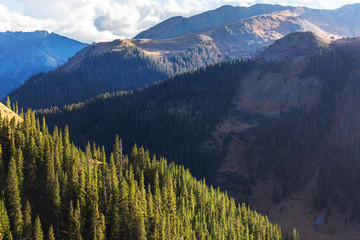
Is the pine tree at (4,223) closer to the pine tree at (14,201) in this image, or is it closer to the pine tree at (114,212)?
the pine tree at (14,201)

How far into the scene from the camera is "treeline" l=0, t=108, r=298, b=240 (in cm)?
7738

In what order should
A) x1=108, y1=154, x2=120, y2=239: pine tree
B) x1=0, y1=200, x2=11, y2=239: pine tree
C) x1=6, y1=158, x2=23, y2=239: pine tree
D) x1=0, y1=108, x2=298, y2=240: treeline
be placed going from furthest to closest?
x1=108, y1=154, x2=120, y2=239: pine tree, x1=0, y1=108, x2=298, y2=240: treeline, x1=6, y1=158, x2=23, y2=239: pine tree, x1=0, y1=200, x2=11, y2=239: pine tree

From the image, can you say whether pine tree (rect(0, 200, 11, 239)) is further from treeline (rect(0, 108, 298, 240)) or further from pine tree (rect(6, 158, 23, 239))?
pine tree (rect(6, 158, 23, 239))

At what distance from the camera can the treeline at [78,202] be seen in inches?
3046

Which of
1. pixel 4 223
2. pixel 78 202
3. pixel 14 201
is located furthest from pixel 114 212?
pixel 4 223

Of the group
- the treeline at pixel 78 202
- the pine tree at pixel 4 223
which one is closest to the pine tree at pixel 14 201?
the treeline at pixel 78 202

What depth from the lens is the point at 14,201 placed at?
77.1 meters

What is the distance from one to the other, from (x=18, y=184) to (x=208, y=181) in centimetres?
12108

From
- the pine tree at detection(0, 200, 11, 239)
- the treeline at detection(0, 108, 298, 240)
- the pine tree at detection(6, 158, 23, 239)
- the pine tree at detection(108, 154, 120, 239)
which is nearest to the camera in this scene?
the pine tree at detection(0, 200, 11, 239)

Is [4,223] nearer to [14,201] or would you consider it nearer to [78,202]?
[14,201]

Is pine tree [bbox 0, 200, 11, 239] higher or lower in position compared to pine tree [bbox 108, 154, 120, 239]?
higher

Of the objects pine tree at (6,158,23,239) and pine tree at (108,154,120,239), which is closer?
pine tree at (6,158,23,239)

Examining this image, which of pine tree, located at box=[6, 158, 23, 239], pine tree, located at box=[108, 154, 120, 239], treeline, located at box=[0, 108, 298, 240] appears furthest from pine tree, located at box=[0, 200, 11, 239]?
pine tree, located at box=[108, 154, 120, 239]

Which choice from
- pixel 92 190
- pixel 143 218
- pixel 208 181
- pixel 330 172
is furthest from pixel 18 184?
pixel 330 172
